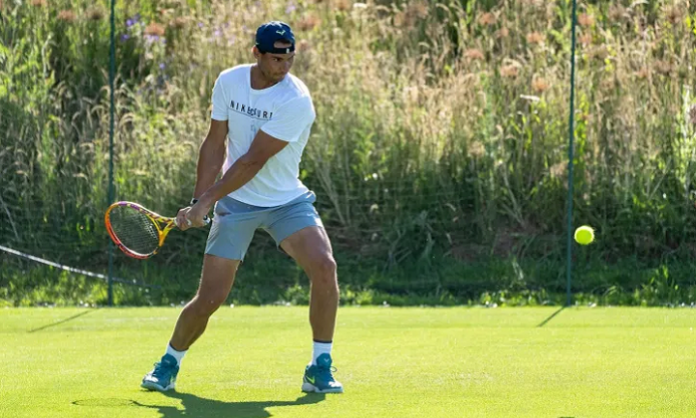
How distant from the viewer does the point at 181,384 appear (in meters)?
6.52

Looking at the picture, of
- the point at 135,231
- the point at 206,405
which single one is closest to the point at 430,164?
the point at 135,231

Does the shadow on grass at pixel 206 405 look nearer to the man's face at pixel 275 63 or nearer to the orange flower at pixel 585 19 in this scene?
the man's face at pixel 275 63

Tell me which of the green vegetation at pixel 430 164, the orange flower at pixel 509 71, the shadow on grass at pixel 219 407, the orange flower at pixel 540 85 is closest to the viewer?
the shadow on grass at pixel 219 407

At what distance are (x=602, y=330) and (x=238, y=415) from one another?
426cm

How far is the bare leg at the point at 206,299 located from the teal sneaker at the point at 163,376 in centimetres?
8

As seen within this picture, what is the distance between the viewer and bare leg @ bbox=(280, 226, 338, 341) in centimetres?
625

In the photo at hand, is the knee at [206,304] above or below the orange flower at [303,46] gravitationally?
below

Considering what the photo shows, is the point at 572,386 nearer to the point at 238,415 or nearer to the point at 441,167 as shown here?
the point at 238,415

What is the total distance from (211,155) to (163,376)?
1.16 meters

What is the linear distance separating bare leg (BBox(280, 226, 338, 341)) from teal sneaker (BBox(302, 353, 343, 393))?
0.46 feet

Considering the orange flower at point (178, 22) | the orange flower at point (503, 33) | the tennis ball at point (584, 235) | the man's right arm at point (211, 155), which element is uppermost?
the orange flower at point (178, 22)

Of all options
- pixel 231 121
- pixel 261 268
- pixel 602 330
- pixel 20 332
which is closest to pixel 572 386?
pixel 231 121

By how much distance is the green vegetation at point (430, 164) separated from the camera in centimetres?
1217

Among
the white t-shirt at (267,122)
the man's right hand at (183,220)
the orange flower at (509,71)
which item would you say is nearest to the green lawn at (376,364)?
the man's right hand at (183,220)
